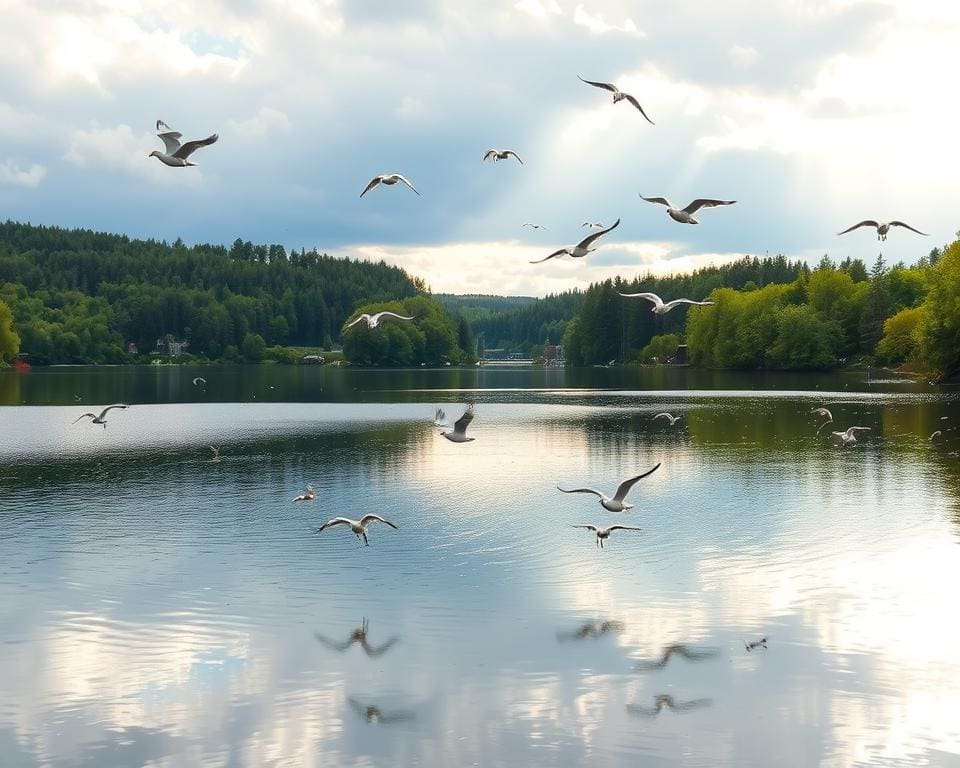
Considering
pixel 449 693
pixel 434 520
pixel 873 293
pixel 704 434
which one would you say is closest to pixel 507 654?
pixel 449 693

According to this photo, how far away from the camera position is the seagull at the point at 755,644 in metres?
23.0

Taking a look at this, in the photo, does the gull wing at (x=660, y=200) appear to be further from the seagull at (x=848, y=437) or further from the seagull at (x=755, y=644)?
the seagull at (x=848, y=437)

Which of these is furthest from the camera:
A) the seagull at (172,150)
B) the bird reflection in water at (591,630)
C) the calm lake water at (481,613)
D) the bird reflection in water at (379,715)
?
the seagull at (172,150)

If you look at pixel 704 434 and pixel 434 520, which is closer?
pixel 434 520

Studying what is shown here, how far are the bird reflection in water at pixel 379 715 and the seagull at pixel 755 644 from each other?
24.9 ft

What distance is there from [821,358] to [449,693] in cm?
17402

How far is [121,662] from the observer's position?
72.7ft

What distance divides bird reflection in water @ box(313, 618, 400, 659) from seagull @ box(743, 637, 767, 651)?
733 centimetres

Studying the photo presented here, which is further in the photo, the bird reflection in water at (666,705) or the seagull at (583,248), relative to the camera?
the seagull at (583,248)

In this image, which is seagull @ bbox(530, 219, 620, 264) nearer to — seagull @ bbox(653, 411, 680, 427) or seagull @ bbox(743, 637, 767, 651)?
seagull @ bbox(743, 637, 767, 651)

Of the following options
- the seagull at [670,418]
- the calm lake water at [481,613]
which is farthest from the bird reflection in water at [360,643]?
the seagull at [670,418]

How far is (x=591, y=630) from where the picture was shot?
79.5 ft

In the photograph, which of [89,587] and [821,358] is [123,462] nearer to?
[89,587]

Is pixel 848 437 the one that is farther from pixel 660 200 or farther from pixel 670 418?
pixel 660 200
